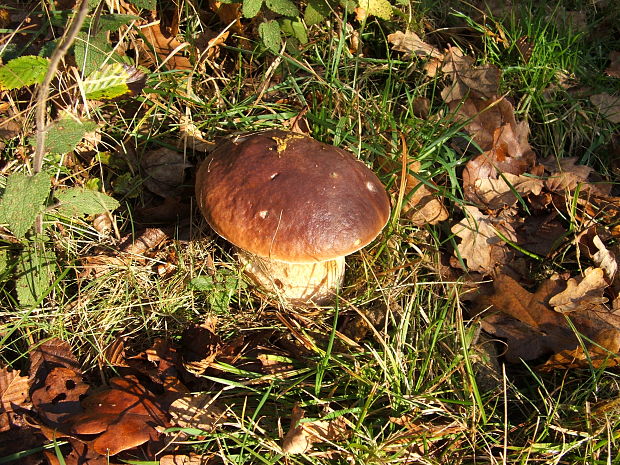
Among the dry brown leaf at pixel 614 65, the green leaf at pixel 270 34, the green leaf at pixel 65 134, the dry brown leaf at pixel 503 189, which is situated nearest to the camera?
the green leaf at pixel 65 134

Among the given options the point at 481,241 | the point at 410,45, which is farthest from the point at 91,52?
the point at 481,241

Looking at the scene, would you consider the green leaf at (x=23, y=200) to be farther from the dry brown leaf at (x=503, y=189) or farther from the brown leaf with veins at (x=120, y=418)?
the dry brown leaf at (x=503, y=189)

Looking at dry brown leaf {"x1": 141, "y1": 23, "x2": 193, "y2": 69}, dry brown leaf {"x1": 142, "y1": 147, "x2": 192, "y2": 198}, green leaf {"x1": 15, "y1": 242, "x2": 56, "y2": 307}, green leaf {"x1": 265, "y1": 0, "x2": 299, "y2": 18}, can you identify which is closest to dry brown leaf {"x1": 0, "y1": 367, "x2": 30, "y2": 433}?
green leaf {"x1": 15, "y1": 242, "x2": 56, "y2": 307}

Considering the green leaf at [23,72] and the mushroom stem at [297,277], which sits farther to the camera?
the mushroom stem at [297,277]

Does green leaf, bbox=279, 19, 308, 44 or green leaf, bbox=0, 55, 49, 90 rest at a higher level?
green leaf, bbox=0, 55, 49, 90

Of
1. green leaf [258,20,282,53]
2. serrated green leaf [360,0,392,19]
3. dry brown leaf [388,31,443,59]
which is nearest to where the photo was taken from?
green leaf [258,20,282,53]

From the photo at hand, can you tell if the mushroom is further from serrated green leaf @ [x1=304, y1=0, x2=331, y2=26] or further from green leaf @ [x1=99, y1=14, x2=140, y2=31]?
serrated green leaf @ [x1=304, y1=0, x2=331, y2=26]

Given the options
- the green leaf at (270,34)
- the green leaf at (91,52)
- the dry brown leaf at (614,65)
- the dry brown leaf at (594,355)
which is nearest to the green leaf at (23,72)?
the green leaf at (91,52)
